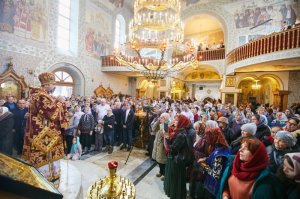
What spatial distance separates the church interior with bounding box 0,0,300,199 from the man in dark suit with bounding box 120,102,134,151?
0.04m

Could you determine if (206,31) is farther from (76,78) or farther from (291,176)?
(291,176)

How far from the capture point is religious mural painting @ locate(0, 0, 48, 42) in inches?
362

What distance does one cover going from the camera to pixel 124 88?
62.7 feet

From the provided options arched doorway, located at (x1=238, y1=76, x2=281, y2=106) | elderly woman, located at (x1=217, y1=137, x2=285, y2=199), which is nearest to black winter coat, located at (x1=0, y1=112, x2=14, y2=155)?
elderly woman, located at (x1=217, y1=137, x2=285, y2=199)

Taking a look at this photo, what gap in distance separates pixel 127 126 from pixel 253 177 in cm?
505

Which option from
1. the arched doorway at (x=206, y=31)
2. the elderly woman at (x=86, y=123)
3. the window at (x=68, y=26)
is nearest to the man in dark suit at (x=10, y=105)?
the elderly woman at (x=86, y=123)

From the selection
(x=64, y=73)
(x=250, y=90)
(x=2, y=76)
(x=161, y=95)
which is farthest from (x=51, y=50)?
(x=250, y=90)

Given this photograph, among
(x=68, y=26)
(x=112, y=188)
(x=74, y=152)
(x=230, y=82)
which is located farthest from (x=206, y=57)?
(x=112, y=188)

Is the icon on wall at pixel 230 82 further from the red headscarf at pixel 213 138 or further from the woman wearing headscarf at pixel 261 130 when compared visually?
the red headscarf at pixel 213 138

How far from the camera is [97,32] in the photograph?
15.3 metres

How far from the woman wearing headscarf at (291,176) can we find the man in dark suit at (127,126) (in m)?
5.17

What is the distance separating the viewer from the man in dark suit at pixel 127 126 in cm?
656

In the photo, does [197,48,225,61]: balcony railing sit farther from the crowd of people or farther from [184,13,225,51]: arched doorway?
the crowd of people

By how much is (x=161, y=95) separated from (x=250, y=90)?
24.9ft
